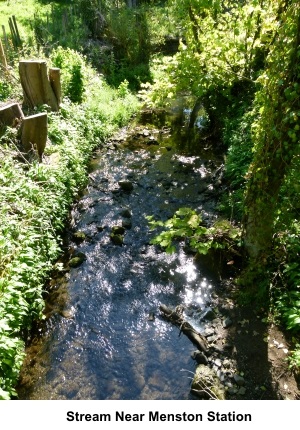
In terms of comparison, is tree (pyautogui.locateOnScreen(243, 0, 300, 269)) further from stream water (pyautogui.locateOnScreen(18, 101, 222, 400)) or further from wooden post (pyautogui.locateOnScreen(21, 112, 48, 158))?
wooden post (pyautogui.locateOnScreen(21, 112, 48, 158))

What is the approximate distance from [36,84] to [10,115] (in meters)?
1.65

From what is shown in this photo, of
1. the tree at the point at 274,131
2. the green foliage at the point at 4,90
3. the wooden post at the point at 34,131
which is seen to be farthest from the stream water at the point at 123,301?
the green foliage at the point at 4,90

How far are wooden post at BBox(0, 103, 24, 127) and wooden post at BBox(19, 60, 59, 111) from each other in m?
1.35

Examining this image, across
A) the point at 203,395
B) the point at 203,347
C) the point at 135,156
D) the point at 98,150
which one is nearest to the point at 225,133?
the point at 135,156

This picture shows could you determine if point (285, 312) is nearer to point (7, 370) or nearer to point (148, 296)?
point (148, 296)

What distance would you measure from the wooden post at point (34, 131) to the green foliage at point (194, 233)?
390 centimetres

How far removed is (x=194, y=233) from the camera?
241 inches

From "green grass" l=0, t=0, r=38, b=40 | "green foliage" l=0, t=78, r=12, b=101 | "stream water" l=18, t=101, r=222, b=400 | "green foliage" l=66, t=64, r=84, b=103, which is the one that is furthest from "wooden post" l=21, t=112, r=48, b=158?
"green grass" l=0, t=0, r=38, b=40

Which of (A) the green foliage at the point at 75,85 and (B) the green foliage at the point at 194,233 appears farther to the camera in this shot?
(A) the green foliage at the point at 75,85

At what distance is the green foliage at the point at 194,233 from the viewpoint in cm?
511

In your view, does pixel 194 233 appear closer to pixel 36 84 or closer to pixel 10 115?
pixel 10 115

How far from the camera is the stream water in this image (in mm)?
5180

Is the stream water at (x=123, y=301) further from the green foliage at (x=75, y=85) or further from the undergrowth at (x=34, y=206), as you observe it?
the green foliage at (x=75, y=85)

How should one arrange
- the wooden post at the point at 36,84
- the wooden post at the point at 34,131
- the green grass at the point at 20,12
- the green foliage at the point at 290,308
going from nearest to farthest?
the green foliage at the point at 290,308
the wooden post at the point at 34,131
the wooden post at the point at 36,84
the green grass at the point at 20,12
